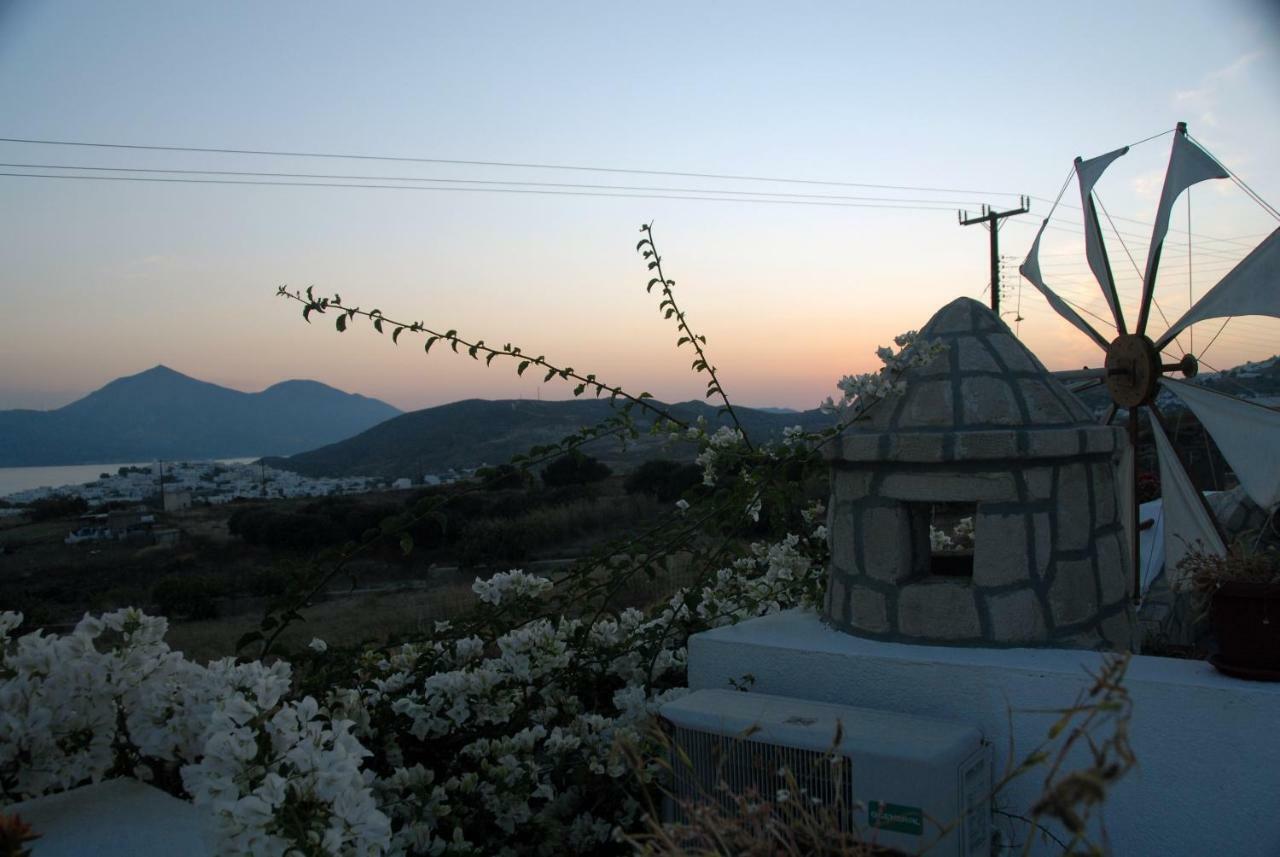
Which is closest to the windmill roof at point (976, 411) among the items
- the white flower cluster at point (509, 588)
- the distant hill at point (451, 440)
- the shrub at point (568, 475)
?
the white flower cluster at point (509, 588)

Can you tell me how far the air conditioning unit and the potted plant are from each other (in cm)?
88

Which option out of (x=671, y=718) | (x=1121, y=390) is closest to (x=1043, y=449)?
(x=671, y=718)

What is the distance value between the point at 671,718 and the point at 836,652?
2.62 feet

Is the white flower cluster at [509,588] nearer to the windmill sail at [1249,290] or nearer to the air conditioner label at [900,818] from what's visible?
the air conditioner label at [900,818]

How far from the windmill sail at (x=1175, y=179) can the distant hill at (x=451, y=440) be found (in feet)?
98.1

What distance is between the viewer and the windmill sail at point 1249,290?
7703 millimetres

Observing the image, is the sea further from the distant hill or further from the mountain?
the distant hill

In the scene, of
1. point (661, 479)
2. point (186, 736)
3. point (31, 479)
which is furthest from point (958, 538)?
point (31, 479)

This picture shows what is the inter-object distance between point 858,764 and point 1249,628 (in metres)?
1.39

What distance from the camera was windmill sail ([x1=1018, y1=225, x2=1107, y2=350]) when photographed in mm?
8727

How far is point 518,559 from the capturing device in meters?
20.1

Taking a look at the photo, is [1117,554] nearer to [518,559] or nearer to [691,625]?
[691,625]

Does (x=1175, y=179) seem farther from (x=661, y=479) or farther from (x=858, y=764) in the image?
(x=661, y=479)

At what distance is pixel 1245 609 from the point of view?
292cm
